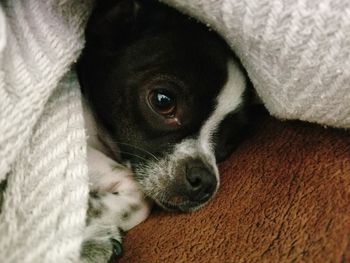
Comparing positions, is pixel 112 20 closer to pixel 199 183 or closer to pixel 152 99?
pixel 152 99

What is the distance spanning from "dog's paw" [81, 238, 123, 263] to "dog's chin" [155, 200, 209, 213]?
0.57ft

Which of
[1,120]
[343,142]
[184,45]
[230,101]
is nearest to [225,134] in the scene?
[230,101]

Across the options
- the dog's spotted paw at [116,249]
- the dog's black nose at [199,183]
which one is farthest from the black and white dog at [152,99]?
the dog's spotted paw at [116,249]

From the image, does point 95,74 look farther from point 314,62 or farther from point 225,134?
point 314,62

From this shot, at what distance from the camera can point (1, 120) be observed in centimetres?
88

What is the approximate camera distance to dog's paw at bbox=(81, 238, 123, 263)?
0.99m

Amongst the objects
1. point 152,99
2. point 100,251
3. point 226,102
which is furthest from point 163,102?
point 100,251

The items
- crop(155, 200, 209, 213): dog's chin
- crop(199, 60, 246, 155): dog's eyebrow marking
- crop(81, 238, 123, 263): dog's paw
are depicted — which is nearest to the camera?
crop(81, 238, 123, 263): dog's paw

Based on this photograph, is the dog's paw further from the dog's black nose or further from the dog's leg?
the dog's black nose

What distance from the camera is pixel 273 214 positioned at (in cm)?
93

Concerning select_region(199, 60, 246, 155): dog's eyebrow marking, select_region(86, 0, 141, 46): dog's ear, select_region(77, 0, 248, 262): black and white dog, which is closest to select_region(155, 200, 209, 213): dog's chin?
select_region(77, 0, 248, 262): black and white dog

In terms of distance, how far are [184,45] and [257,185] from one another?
36 centimetres

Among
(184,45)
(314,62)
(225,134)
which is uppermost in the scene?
(314,62)

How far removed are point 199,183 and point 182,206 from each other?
0.06 metres
